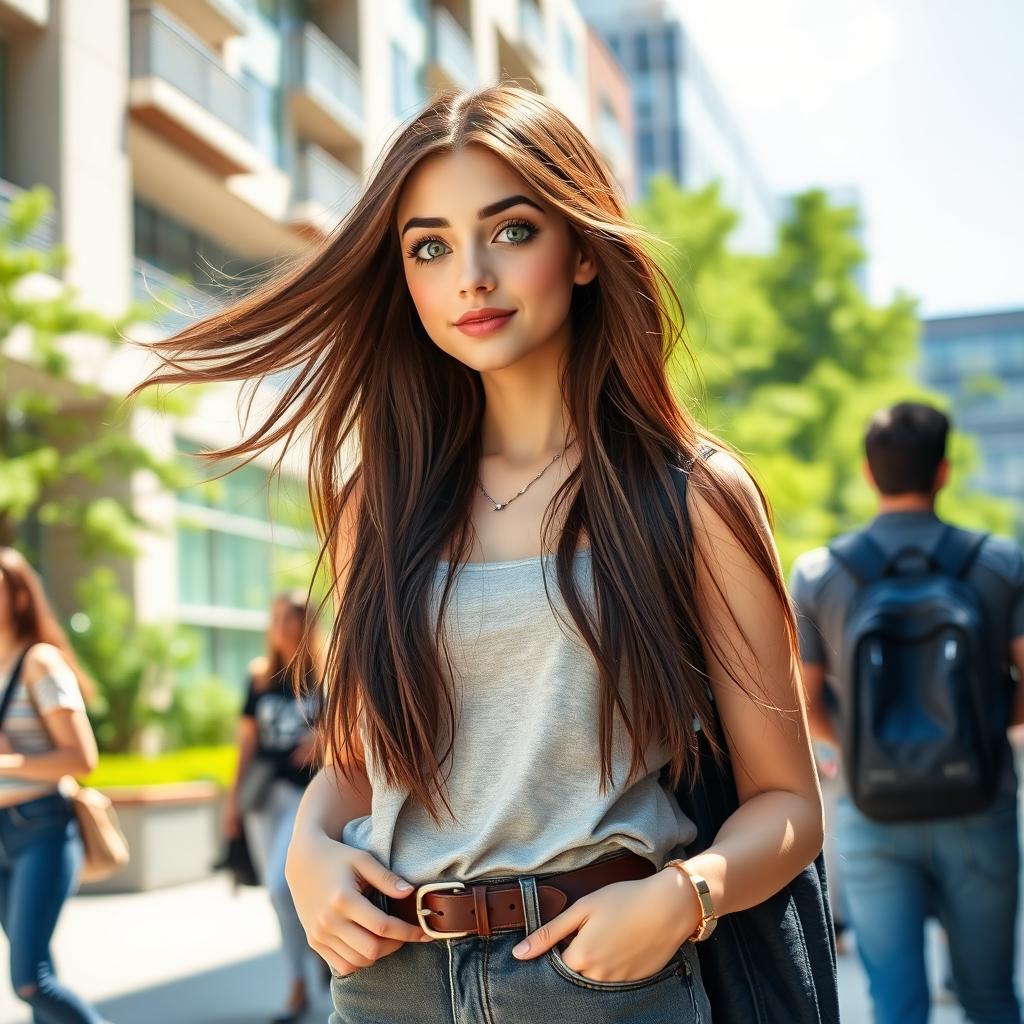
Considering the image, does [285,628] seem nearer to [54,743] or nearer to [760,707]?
[54,743]

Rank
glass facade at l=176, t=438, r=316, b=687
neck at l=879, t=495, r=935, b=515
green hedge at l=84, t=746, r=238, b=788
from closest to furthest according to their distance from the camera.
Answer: neck at l=879, t=495, r=935, b=515, green hedge at l=84, t=746, r=238, b=788, glass facade at l=176, t=438, r=316, b=687

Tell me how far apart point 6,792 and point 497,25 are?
1099 inches

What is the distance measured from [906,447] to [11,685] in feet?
11.0

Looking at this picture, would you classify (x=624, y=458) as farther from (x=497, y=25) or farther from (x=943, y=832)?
(x=497, y=25)

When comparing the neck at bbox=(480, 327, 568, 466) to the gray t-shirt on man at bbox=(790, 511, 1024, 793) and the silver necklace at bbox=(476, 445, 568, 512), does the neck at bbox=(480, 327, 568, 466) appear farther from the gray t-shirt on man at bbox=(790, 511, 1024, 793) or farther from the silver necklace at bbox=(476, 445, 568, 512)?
the gray t-shirt on man at bbox=(790, 511, 1024, 793)

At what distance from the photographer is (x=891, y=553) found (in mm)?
4664

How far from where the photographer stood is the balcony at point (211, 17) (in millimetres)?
19062

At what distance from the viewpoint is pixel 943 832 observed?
4508 mm

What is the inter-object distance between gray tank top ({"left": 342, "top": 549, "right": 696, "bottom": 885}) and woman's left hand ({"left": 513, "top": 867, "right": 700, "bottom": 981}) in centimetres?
10

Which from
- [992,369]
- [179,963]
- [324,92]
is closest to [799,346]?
[324,92]

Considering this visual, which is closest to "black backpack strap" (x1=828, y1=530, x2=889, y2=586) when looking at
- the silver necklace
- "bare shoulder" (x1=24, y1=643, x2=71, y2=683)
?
the silver necklace

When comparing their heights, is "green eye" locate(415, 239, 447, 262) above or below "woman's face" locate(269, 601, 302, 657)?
above

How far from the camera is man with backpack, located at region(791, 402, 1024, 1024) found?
4.42m

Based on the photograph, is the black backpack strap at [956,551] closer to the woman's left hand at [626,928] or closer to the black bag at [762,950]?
the black bag at [762,950]
